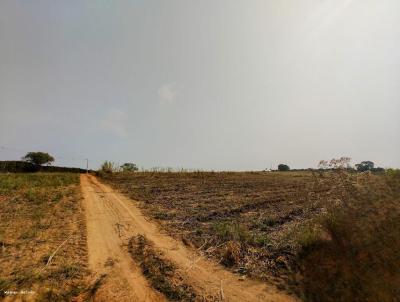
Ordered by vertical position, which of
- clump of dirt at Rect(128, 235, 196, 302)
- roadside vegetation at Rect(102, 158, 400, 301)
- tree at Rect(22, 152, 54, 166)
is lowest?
clump of dirt at Rect(128, 235, 196, 302)

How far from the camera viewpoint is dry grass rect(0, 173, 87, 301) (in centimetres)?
573

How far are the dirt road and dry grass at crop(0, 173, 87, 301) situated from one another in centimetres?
41

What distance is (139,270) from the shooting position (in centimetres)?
653

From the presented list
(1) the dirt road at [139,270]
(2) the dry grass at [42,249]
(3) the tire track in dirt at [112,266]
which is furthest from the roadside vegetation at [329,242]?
(2) the dry grass at [42,249]

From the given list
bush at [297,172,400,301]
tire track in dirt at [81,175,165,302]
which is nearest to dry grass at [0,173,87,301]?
tire track in dirt at [81,175,165,302]

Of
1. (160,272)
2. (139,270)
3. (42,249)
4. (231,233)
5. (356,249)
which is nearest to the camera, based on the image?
(356,249)

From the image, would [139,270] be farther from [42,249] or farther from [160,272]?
[42,249]

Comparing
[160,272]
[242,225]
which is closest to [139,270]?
[160,272]

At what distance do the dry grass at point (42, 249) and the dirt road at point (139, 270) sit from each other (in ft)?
1.35

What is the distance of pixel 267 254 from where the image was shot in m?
6.95

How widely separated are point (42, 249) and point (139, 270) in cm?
286

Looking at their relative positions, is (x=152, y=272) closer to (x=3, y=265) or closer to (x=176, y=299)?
(x=176, y=299)

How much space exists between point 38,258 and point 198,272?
3670mm

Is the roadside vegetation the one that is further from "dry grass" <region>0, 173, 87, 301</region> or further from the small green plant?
"dry grass" <region>0, 173, 87, 301</region>
